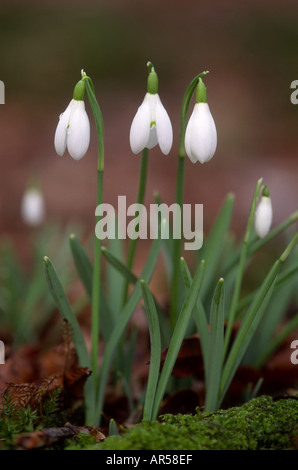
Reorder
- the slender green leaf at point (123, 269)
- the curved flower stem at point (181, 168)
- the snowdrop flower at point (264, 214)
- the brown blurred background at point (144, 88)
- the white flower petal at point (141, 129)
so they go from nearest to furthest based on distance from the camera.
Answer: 1. the white flower petal at point (141, 129)
2. the curved flower stem at point (181, 168)
3. the snowdrop flower at point (264, 214)
4. the slender green leaf at point (123, 269)
5. the brown blurred background at point (144, 88)

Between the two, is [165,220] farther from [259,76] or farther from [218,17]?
[218,17]

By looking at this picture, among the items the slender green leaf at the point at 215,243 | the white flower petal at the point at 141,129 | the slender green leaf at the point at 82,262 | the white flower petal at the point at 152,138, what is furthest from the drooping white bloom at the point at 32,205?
the white flower petal at the point at 141,129

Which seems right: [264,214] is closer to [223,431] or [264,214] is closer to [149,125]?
[149,125]

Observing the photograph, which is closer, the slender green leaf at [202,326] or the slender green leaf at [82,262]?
the slender green leaf at [202,326]

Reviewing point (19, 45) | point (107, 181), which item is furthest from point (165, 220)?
point (19, 45)

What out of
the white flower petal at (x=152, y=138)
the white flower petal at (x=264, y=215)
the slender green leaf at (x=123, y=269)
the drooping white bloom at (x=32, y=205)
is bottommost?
the slender green leaf at (x=123, y=269)

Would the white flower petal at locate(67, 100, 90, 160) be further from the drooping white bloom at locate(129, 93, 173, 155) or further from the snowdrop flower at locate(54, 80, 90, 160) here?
the drooping white bloom at locate(129, 93, 173, 155)

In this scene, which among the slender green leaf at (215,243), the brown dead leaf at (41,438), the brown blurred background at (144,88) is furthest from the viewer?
the brown blurred background at (144,88)

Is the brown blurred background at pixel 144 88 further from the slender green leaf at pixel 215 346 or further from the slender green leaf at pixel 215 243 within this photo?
the slender green leaf at pixel 215 346
